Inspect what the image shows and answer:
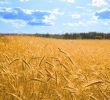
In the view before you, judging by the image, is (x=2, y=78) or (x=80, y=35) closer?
(x=2, y=78)

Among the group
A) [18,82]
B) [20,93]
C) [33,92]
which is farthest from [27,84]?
[20,93]

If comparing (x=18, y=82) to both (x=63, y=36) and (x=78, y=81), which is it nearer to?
(x=78, y=81)

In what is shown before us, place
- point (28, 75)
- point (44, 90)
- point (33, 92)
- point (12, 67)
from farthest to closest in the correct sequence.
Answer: point (12, 67) → point (28, 75) → point (44, 90) → point (33, 92)

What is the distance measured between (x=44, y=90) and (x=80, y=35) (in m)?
44.2

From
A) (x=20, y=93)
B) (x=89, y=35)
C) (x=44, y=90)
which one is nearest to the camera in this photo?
(x=20, y=93)

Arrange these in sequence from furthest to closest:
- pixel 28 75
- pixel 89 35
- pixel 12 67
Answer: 1. pixel 89 35
2. pixel 12 67
3. pixel 28 75

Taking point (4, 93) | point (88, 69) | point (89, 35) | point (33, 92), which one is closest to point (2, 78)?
point (4, 93)

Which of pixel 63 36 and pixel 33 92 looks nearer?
pixel 33 92

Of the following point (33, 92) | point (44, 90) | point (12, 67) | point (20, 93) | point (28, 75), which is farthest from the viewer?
point (12, 67)

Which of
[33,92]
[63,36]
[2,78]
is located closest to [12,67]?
[2,78]

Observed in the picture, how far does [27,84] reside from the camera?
334cm

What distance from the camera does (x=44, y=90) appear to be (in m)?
3.21

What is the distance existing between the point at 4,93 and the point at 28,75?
19.1 inches

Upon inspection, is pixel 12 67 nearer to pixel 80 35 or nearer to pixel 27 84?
pixel 27 84
